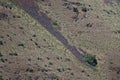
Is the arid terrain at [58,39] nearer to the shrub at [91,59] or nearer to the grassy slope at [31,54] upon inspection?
the grassy slope at [31,54]

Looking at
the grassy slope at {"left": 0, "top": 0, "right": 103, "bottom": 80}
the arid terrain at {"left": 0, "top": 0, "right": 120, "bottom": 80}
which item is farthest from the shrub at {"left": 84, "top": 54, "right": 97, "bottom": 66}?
the grassy slope at {"left": 0, "top": 0, "right": 103, "bottom": 80}

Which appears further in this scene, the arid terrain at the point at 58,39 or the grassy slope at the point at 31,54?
the arid terrain at the point at 58,39

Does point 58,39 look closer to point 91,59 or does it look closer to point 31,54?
point 91,59

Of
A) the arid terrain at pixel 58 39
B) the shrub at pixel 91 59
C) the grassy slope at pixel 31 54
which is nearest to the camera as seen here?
A: the grassy slope at pixel 31 54

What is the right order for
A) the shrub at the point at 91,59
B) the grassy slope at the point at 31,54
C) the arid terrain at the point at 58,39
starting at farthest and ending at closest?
the shrub at the point at 91,59, the arid terrain at the point at 58,39, the grassy slope at the point at 31,54

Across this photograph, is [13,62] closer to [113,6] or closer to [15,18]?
[15,18]

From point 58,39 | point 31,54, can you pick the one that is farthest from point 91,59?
point 31,54

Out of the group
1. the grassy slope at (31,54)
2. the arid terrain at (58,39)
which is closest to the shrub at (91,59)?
the arid terrain at (58,39)

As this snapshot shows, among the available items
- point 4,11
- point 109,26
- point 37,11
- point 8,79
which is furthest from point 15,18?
point 109,26
